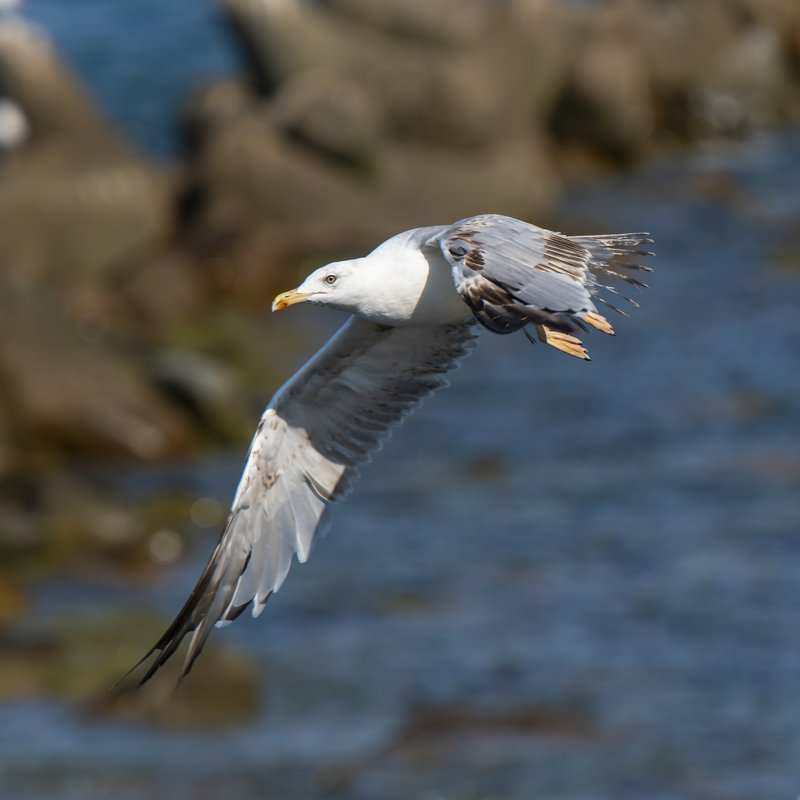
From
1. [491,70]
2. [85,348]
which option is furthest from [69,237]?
[491,70]

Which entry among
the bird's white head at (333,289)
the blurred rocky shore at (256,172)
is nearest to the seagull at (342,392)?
the bird's white head at (333,289)

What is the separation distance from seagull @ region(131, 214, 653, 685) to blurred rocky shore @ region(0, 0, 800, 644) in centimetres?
1082

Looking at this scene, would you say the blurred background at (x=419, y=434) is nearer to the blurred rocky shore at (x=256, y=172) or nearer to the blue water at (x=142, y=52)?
the blurred rocky shore at (x=256, y=172)

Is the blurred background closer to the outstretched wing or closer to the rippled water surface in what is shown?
the rippled water surface

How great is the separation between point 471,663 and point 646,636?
193cm

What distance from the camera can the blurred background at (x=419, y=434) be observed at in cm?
1597

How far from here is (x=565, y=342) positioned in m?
7.19

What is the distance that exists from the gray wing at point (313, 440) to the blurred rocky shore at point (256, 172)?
1081cm

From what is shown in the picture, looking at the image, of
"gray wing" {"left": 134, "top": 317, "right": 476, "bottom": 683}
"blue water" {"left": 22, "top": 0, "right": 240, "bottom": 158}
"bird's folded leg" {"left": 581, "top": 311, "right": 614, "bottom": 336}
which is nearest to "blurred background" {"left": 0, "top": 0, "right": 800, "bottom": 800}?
"blue water" {"left": 22, "top": 0, "right": 240, "bottom": 158}

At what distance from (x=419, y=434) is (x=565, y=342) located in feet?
52.7

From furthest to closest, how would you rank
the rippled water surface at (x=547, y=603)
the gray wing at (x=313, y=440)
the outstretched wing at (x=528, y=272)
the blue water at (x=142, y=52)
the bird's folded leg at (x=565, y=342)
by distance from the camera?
the blue water at (x=142, y=52), the rippled water surface at (x=547, y=603), the gray wing at (x=313, y=440), the bird's folded leg at (x=565, y=342), the outstretched wing at (x=528, y=272)

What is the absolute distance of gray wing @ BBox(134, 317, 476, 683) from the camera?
27.9 ft

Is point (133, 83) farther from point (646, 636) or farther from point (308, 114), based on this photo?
point (646, 636)

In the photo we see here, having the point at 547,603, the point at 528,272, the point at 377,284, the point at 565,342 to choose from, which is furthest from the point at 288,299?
the point at 547,603
